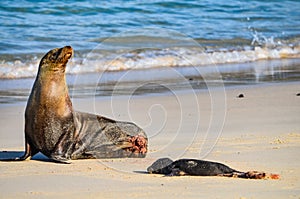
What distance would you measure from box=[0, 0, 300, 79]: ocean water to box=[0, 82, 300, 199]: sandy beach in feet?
12.5

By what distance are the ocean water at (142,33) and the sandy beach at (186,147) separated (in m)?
3.82

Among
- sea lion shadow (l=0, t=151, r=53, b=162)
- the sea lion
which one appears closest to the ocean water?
the sea lion

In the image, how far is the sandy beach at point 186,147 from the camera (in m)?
4.44

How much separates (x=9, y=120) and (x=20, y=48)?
249 inches

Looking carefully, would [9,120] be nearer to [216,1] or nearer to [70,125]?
[70,125]

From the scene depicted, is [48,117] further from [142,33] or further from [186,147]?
[142,33]

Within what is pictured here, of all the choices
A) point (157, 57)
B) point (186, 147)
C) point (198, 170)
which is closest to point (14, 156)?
point (186, 147)

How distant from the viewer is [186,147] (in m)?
6.07

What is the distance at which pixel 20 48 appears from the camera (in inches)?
550

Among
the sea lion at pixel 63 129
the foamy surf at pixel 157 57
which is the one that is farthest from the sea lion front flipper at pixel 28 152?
the foamy surf at pixel 157 57

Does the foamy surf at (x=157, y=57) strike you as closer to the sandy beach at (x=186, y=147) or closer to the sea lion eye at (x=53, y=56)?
the sandy beach at (x=186, y=147)

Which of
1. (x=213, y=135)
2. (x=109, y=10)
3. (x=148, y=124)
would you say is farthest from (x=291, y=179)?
(x=109, y=10)

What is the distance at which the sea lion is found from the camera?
5.98 metres

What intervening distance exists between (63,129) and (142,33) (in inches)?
412
